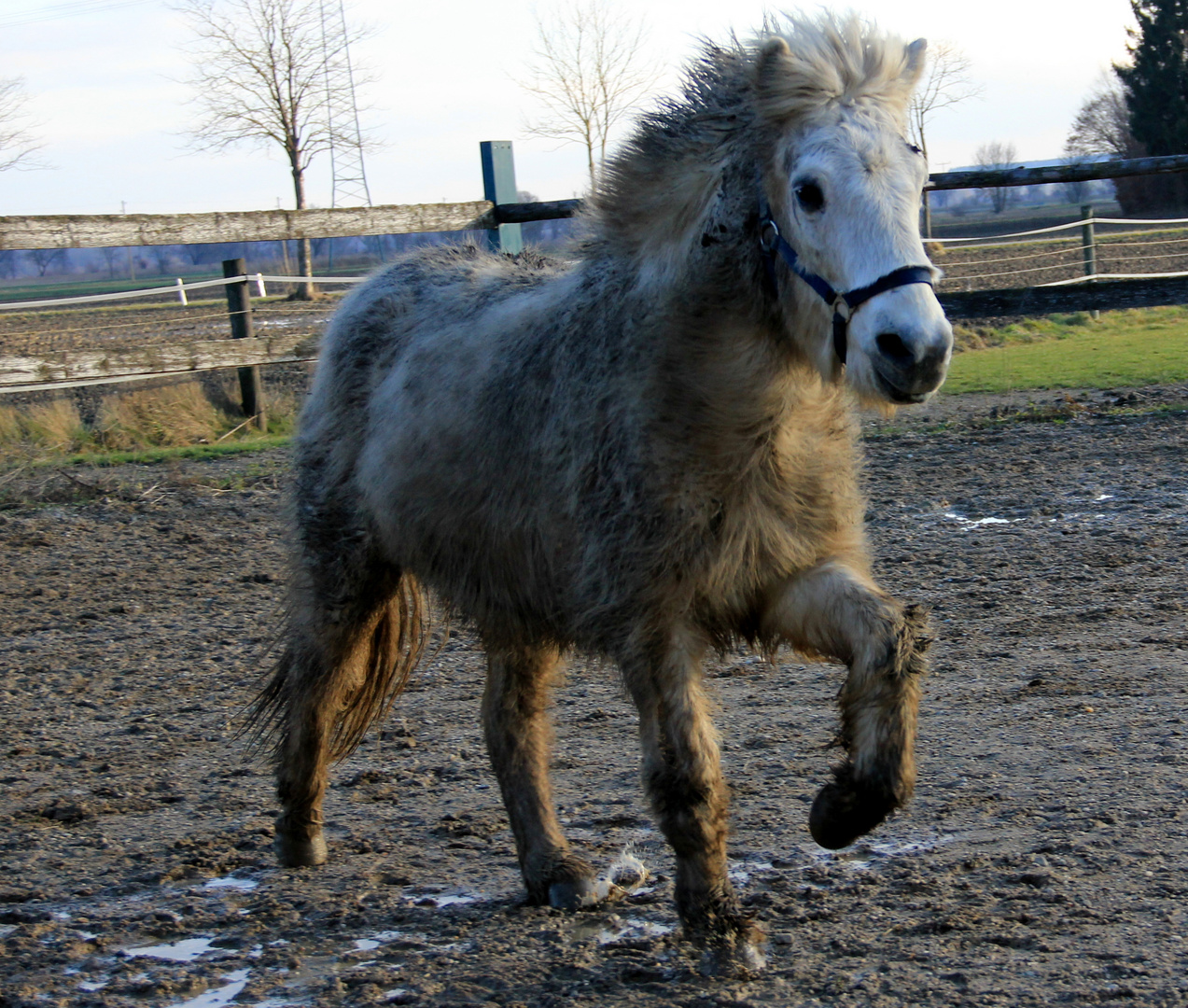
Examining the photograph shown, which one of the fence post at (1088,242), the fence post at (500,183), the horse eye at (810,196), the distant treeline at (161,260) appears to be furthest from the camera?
the distant treeline at (161,260)

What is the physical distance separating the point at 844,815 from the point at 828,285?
1.19 meters

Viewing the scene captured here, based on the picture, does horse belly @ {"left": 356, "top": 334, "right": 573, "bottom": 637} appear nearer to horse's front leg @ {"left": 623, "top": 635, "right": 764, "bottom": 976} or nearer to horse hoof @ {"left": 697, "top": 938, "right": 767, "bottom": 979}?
horse's front leg @ {"left": 623, "top": 635, "right": 764, "bottom": 976}

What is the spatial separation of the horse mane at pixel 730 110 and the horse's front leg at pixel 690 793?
1043mm

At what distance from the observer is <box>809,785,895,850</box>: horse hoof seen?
270cm

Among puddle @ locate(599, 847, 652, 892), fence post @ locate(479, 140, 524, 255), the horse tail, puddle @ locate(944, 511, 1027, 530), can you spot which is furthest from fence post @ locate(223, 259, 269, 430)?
puddle @ locate(599, 847, 652, 892)

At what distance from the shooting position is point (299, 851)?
3.60 meters

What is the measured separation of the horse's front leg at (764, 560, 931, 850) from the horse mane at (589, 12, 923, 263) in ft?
2.99

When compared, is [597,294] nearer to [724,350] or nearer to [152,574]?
[724,350]

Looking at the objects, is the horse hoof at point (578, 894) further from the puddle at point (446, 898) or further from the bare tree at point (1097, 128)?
the bare tree at point (1097, 128)

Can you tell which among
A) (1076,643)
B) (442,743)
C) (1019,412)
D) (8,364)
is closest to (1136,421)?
(1019,412)

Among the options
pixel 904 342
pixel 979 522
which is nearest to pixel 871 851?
pixel 904 342

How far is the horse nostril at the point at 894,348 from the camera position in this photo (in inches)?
93.4

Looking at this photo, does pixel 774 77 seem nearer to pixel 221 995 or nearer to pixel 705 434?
pixel 705 434

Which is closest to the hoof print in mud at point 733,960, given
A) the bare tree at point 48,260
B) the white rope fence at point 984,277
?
the white rope fence at point 984,277
